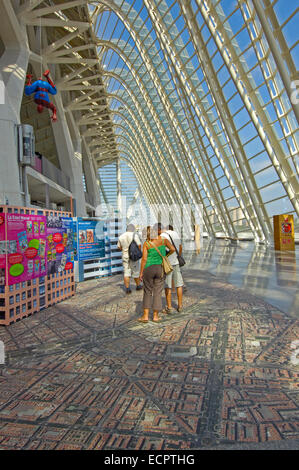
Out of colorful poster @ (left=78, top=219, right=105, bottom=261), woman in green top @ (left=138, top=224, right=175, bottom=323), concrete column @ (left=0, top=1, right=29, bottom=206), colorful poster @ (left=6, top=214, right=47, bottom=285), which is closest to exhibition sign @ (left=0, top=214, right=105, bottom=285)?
colorful poster @ (left=6, top=214, right=47, bottom=285)

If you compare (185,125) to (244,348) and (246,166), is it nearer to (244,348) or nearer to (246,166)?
(246,166)

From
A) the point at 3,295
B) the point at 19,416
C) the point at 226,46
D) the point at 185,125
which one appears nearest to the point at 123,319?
the point at 3,295

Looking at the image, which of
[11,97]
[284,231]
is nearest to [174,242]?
[11,97]

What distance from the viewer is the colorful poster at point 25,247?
5340 mm

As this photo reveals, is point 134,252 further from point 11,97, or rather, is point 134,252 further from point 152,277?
point 11,97

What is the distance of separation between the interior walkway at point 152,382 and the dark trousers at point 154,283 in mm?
362

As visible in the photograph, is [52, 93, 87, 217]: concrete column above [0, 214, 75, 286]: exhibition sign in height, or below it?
above

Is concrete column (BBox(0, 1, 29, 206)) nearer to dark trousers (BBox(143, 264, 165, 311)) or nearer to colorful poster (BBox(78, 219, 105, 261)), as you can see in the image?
colorful poster (BBox(78, 219, 105, 261))

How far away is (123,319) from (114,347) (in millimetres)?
1318

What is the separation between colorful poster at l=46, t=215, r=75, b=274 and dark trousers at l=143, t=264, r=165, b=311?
2471 millimetres

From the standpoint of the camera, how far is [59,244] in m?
6.98

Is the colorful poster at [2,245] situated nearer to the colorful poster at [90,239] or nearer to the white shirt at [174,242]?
the white shirt at [174,242]

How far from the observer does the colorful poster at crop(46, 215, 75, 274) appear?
662 centimetres
